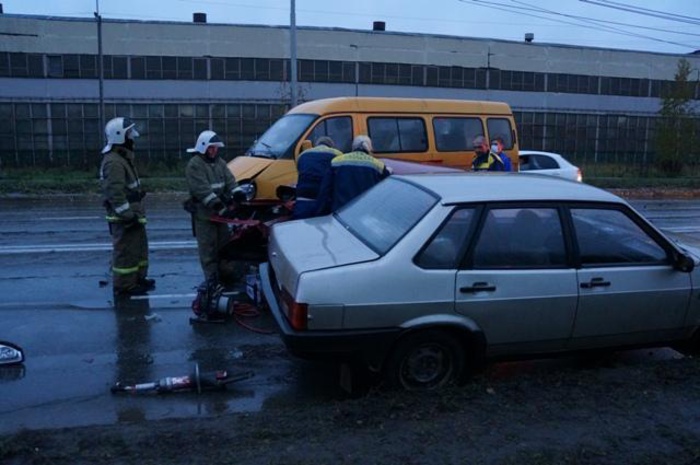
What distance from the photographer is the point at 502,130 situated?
39.1 ft

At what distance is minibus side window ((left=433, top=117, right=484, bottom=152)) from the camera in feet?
37.0

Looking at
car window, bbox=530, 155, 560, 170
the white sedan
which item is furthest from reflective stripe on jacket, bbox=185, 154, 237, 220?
car window, bbox=530, 155, 560, 170

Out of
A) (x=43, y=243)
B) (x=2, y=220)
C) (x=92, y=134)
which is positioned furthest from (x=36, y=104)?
(x=43, y=243)

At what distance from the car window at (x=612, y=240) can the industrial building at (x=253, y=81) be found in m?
28.3

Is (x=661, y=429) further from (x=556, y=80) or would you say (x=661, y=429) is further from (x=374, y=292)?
(x=556, y=80)

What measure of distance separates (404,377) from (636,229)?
2143mm

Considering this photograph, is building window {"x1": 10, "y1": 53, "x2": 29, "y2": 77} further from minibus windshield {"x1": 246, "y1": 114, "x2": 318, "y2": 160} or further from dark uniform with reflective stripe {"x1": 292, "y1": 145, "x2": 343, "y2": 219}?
dark uniform with reflective stripe {"x1": 292, "y1": 145, "x2": 343, "y2": 219}

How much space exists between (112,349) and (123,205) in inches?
77.9

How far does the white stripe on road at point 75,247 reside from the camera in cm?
1020

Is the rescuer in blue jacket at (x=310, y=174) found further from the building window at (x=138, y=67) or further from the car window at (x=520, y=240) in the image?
the building window at (x=138, y=67)

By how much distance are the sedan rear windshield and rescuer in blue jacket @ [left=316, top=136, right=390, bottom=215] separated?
791 millimetres

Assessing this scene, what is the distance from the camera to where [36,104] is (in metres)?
33.8

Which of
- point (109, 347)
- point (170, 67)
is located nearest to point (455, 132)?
point (109, 347)

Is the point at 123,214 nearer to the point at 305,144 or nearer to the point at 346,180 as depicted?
the point at 346,180
